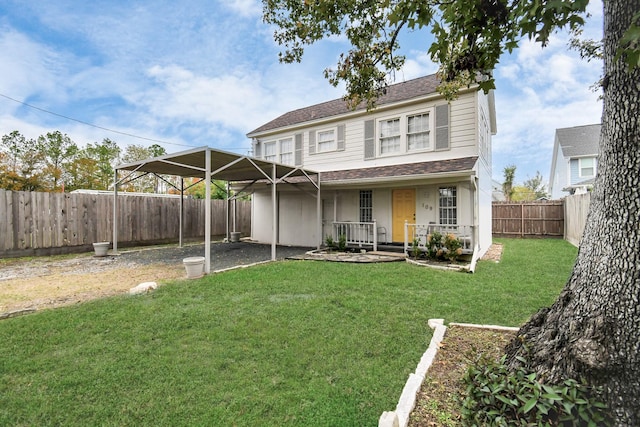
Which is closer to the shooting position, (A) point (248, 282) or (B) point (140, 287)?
(B) point (140, 287)

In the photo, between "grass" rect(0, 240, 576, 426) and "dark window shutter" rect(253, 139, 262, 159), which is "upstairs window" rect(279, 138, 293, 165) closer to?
"dark window shutter" rect(253, 139, 262, 159)

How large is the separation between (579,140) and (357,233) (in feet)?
68.8

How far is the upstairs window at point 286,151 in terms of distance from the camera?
43.1ft

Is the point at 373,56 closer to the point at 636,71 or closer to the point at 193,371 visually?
the point at 636,71

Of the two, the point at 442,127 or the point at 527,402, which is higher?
the point at 442,127

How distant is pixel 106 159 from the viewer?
83.1 feet

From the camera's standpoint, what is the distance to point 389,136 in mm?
10734

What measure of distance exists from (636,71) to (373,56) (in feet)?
12.3

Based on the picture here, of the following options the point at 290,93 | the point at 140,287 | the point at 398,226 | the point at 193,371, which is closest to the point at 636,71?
the point at 193,371

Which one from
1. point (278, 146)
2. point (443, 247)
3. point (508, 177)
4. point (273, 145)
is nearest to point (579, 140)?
point (508, 177)

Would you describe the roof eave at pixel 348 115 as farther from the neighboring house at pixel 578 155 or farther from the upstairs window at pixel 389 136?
the neighboring house at pixel 578 155

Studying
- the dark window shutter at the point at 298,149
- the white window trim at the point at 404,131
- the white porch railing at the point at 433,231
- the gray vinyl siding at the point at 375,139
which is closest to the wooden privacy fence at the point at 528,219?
the gray vinyl siding at the point at 375,139

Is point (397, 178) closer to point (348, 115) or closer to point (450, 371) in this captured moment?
point (348, 115)

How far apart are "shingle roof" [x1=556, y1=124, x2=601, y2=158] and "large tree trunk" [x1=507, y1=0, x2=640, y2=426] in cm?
2342
